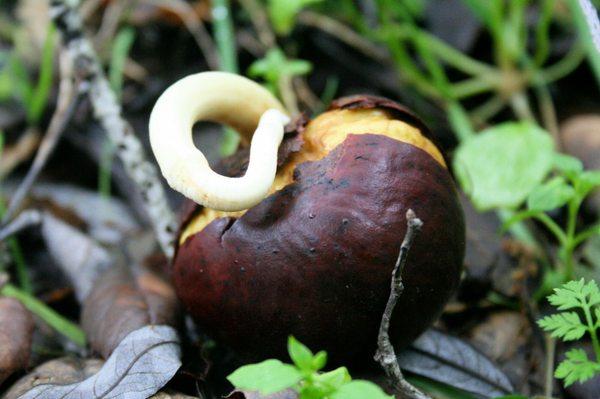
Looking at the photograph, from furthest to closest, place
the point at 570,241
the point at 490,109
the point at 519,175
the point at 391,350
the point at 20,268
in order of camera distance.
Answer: the point at 490,109
the point at 20,268
the point at 519,175
the point at 570,241
the point at 391,350

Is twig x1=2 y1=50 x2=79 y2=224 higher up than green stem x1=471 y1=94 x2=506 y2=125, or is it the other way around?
twig x1=2 y1=50 x2=79 y2=224

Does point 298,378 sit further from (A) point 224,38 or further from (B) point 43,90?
(B) point 43,90

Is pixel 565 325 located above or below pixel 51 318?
above

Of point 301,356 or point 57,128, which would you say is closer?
point 301,356

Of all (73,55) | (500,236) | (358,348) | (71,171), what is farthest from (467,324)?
(71,171)

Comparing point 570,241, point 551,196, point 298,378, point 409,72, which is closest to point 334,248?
point 298,378

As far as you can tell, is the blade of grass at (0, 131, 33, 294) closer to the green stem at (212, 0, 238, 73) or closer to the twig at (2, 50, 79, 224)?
the twig at (2, 50, 79, 224)

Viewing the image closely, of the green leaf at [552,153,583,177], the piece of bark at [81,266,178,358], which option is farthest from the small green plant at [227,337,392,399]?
the green leaf at [552,153,583,177]
